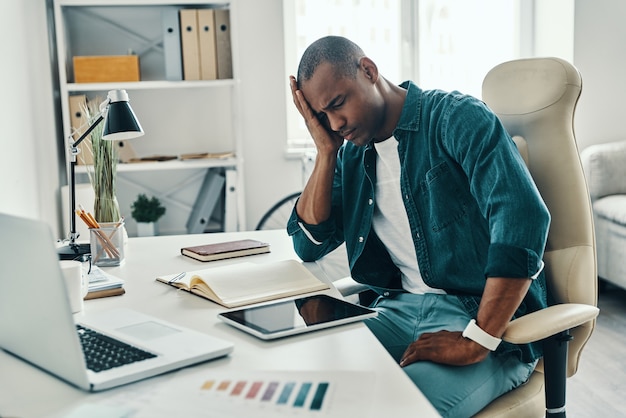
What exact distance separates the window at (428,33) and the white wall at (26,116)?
1.30 meters

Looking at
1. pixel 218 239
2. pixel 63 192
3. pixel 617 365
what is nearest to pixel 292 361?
pixel 218 239

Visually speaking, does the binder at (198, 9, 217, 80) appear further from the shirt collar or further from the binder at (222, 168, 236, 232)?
the shirt collar

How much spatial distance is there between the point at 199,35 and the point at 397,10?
1226 millimetres

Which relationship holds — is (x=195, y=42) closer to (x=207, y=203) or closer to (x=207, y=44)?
(x=207, y=44)

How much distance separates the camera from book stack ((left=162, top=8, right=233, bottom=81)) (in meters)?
3.49

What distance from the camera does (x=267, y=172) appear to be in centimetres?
403

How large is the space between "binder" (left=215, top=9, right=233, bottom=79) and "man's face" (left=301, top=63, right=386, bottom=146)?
203cm

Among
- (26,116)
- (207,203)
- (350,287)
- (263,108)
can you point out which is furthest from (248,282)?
(263,108)

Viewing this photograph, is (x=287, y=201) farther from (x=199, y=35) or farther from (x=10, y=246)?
(x=10, y=246)

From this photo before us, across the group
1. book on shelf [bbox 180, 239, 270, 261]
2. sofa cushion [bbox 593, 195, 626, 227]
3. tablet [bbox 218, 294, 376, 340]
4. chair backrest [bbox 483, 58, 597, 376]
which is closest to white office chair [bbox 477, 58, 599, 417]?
chair backrest [bbox 483, 58, 597, 376]

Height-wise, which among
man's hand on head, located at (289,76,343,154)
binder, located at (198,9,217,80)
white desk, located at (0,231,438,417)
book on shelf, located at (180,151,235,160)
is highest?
binder, located at (198,9,217,80)

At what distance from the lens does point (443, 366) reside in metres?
1.27

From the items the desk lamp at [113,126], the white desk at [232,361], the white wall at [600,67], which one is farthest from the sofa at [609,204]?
the white desk at [232,361]

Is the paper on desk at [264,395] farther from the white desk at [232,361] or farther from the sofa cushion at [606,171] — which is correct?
the sofa cushion at [606,171]
